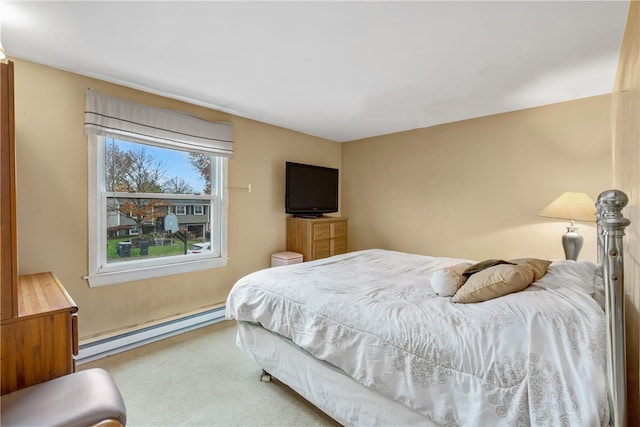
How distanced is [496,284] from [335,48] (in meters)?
1.80

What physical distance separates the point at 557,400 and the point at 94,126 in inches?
134

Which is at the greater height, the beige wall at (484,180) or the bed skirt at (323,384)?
the beige wall at (484,180)

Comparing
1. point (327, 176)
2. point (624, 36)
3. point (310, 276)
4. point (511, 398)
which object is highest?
point (624, 36)

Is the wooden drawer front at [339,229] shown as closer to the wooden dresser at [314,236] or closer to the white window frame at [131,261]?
the wooden dresser at [314,236]

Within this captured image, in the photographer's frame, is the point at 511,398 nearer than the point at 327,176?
Yes

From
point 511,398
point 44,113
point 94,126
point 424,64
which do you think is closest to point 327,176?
point 424,64

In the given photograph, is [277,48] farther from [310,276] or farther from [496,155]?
[496,155]

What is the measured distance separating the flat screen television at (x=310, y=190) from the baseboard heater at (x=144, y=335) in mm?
1672

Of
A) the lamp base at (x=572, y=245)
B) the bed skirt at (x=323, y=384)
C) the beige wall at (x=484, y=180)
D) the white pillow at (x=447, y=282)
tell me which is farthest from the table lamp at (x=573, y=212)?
the bed skirt at (x=323, y=384)

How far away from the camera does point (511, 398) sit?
110cm

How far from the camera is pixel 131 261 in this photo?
2.83 meters

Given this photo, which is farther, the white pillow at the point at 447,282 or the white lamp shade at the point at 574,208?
the white lamp shade at the point at 574,208

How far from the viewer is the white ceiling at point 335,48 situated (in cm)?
165

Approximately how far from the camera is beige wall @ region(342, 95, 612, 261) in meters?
2.88
